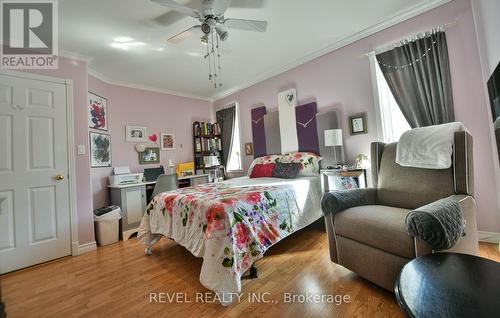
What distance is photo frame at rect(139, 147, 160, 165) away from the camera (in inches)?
149

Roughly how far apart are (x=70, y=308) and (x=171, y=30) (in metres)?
2.72

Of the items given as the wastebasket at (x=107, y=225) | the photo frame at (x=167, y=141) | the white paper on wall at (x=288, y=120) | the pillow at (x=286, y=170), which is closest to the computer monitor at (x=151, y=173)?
the photo frame at (x=167, y=141)

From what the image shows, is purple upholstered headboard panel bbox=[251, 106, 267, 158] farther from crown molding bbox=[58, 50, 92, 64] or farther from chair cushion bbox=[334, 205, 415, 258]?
crown molding bbox=[58, 50, 92, 64]

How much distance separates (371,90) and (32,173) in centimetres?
407

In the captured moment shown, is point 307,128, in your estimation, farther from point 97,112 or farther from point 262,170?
point 97,112

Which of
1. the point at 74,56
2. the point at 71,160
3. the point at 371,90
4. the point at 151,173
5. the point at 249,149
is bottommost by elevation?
the point at 151,173

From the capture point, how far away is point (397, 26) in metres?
2.47

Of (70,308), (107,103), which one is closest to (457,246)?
(70,308)

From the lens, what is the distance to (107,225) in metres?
2.79

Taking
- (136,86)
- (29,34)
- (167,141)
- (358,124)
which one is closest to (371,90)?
(358,124)

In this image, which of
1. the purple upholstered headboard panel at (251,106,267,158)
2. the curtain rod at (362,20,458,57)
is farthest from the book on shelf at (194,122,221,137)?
the curtain rod at (362,20,458,57)

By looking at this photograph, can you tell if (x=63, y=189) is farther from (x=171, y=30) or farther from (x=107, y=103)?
(x=171, y=30)

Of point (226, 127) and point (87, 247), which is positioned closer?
point (87, 247)

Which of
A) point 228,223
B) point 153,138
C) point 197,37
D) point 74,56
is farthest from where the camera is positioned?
point 153,138
